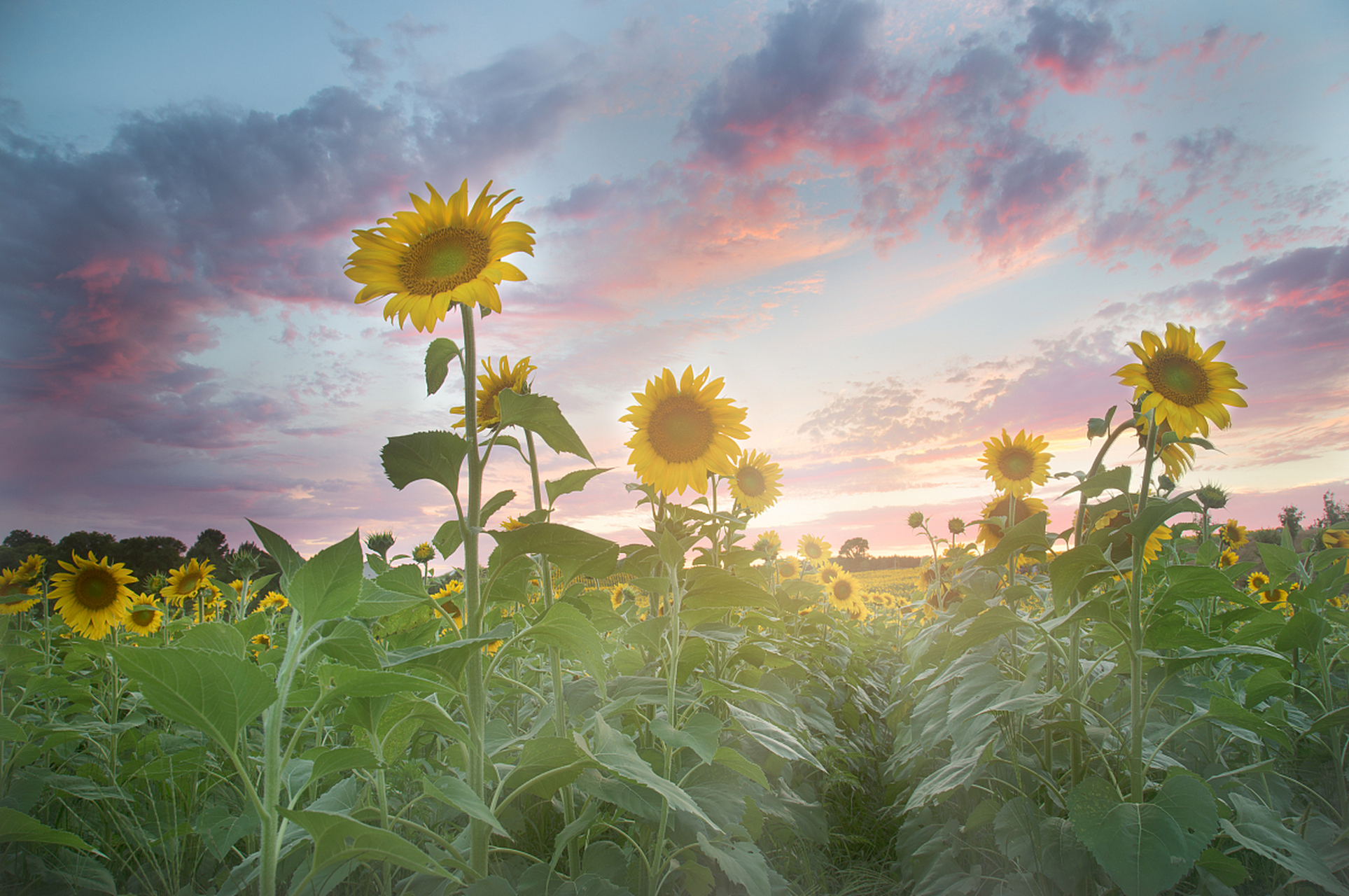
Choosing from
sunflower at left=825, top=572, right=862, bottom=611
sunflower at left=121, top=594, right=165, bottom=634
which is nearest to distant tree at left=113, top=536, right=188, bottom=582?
sunflower at left=121, top=594, right=165, bottom=634

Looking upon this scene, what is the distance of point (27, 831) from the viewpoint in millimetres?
1494

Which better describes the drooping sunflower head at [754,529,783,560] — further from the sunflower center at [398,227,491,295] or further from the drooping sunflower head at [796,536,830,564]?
the sunflower center at [398,227,491,295]

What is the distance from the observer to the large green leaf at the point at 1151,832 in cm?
152

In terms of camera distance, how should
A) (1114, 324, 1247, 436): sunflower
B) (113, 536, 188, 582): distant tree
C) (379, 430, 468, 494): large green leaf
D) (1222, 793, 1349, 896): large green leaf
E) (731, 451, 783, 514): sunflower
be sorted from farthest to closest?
(113, 536, 188, 582): distant tree
(731, 451, 783, 514): sunflower
(1114, 324, 1247, 436): sunflower
(1222, 793, 1349, 896): large green leaf
(379, 430, 468, 494): large green leaf

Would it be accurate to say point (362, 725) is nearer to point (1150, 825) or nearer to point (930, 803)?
point (1150, 825)

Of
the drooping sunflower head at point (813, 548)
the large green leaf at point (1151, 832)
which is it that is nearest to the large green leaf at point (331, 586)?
the large green leaf at point (1151, 832)

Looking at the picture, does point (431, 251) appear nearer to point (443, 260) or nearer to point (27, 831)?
point (443, 260)

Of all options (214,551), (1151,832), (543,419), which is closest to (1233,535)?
(1151,832)

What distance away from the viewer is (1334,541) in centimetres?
600

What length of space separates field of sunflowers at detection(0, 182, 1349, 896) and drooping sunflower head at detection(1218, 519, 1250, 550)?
13.8 feet

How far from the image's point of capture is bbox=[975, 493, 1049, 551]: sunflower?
13.0 ft

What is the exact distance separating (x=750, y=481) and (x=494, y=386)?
2.04 meters

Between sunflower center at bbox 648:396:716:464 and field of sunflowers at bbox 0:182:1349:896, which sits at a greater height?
sunflower center at bbox 648:396:716:464

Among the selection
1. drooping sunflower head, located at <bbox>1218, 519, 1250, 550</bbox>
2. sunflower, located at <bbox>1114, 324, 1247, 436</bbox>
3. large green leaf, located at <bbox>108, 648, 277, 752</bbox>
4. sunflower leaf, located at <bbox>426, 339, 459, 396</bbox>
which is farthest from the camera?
drooping sunflower head, located at <bbox>1218, 519, 1250, 550</bbox>
